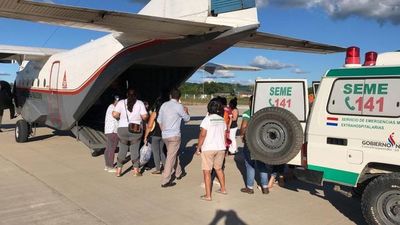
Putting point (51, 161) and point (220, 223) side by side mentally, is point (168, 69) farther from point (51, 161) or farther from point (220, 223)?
point (220, 223)

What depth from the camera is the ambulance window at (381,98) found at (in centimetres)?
525

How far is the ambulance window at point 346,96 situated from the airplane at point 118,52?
2589mm

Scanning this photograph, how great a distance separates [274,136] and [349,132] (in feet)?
3.77

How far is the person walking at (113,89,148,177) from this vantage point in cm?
875

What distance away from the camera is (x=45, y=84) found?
550 inches

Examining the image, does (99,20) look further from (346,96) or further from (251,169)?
(346,96)

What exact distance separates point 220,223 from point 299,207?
1.52 m

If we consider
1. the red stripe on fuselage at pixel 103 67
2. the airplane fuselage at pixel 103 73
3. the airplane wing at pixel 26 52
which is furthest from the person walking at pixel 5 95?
the red stripe on fuselage at pixel 103 67

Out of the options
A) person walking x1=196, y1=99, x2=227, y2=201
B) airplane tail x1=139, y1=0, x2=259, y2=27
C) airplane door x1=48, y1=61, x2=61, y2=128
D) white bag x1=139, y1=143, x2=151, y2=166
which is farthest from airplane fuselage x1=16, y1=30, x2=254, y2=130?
white bag x1=139, y1=143, x2=151, y2=166

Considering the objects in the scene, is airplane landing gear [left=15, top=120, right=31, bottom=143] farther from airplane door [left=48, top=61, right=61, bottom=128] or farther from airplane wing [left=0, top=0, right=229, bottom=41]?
airplane wing [left=0, top=0, right=229, bottom=41]

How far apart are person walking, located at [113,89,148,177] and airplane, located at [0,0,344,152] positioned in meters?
1.48

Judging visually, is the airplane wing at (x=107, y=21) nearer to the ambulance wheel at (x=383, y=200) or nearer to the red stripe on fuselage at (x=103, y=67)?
the red stripe on fuselage at (x=103, y=67)

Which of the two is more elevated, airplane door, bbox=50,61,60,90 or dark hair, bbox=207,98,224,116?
airplane door, bbox=50,61,60,90

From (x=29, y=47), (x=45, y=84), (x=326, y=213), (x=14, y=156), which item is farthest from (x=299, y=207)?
(x=29, y=47)
